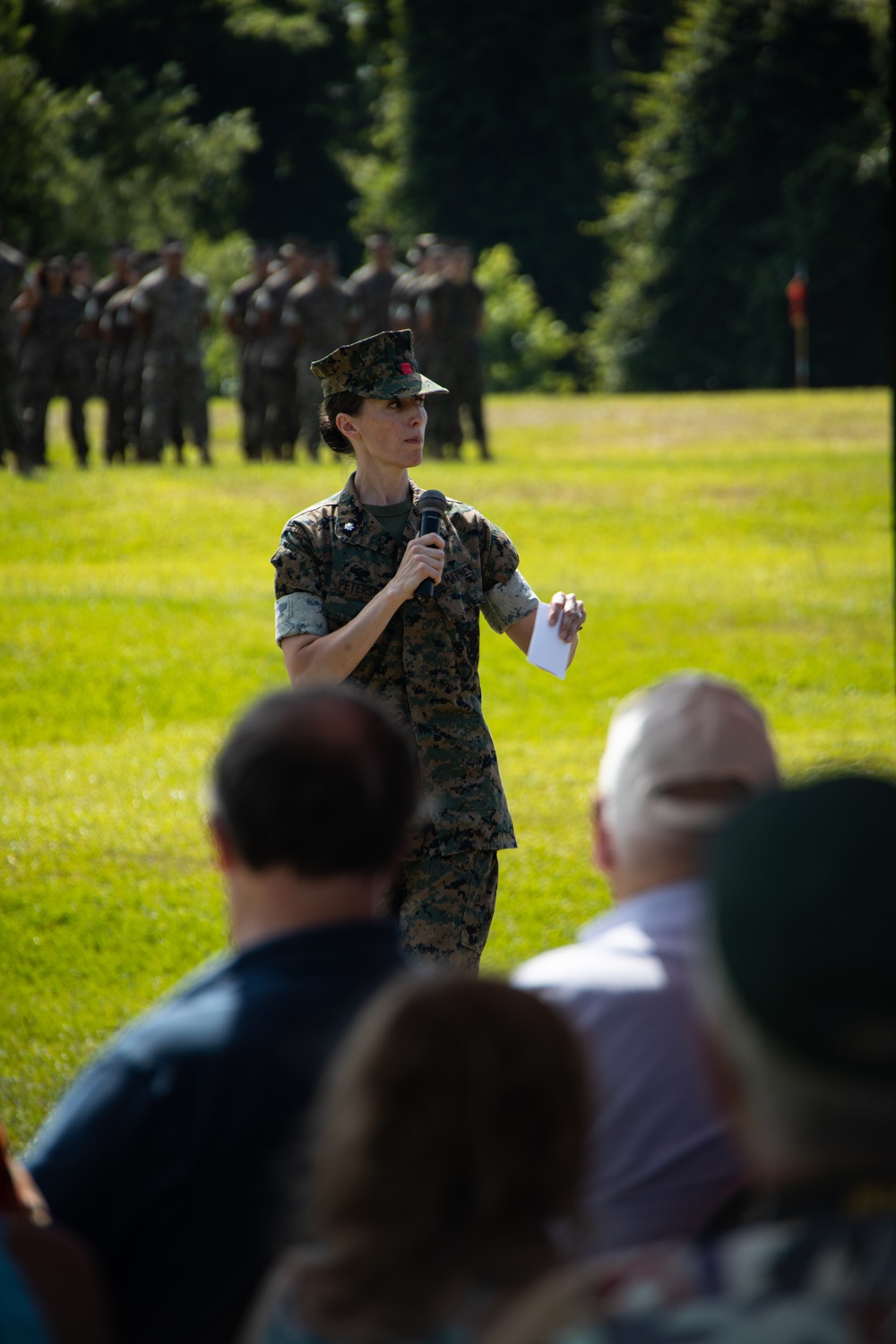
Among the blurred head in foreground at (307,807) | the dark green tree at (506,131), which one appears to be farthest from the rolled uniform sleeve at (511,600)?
the dark green tree at (506,131)

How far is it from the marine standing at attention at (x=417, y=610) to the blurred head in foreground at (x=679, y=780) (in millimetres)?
1949

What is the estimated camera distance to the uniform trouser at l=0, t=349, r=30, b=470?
69.8ft

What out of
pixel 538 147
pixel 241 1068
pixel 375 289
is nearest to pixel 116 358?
pixel 375 289

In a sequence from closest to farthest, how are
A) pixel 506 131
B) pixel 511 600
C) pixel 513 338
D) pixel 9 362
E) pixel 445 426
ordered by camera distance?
1. pixel 511 600
2. pixel 9 362
3. pixel 445 426
4. pixel 513 338
5. pixel 506 131

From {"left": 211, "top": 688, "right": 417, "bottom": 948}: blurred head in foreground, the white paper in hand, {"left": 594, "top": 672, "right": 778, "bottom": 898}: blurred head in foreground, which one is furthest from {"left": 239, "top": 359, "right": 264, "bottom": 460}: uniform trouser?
{"left": 211, "top": 688, "right": 417, "bottom": 948}: blurred head in foreground

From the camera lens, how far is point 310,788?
2.25 meters

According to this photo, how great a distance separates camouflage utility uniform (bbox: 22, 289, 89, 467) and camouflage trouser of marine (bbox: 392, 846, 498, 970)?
1886 cm

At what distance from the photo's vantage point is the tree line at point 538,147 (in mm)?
40750

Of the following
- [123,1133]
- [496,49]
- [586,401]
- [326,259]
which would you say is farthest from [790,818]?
[496,49]

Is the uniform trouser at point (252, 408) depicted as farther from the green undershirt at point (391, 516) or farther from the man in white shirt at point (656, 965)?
the man in white shirt at point (656, 965)

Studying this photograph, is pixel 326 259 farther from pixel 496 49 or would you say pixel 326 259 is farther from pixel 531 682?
pixel 496 49

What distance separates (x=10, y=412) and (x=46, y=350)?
5.00 feet

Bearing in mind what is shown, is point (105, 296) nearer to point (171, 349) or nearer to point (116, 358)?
point (116, 358)

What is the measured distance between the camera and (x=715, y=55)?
140 ft
